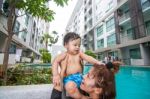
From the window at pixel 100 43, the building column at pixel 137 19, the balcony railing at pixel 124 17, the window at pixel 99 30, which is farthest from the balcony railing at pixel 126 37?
the window at pixel 99 30

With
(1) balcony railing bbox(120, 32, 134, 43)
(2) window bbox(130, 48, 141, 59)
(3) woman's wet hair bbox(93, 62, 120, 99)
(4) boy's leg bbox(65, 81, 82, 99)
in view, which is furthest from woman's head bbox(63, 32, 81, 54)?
(2) window bbox(130, 48, 141, 59)

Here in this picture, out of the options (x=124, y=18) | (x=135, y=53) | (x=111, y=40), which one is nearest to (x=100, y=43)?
(x=111, y=40)

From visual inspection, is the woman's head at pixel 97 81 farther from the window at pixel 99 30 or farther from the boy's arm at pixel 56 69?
the window at pixel 99 30

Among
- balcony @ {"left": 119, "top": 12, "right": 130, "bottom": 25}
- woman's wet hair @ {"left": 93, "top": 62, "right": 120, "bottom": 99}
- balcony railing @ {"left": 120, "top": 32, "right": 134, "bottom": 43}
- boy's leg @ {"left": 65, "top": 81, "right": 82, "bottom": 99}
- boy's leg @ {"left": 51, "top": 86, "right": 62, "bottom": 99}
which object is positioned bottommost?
boy's leg @ {"left": 51, "top": 86, "right": 62, "bottom": 99}

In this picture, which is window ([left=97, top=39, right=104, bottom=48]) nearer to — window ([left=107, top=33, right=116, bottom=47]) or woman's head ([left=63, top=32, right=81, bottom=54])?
window ([left=107, top=33, right=116, bottom=47])

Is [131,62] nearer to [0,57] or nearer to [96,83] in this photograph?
[0,57]

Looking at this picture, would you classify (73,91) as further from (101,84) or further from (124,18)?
(124,18)

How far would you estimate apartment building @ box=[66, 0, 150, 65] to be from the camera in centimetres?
1736

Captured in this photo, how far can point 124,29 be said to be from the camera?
23312 millimetres

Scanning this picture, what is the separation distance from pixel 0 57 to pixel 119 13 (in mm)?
18014

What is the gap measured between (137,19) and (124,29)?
4726 mm

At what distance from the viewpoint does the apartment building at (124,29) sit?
17.4m

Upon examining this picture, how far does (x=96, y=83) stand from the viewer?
1.23m

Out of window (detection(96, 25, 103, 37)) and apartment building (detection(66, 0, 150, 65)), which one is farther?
window (detection(96, 25, 103, 37))
